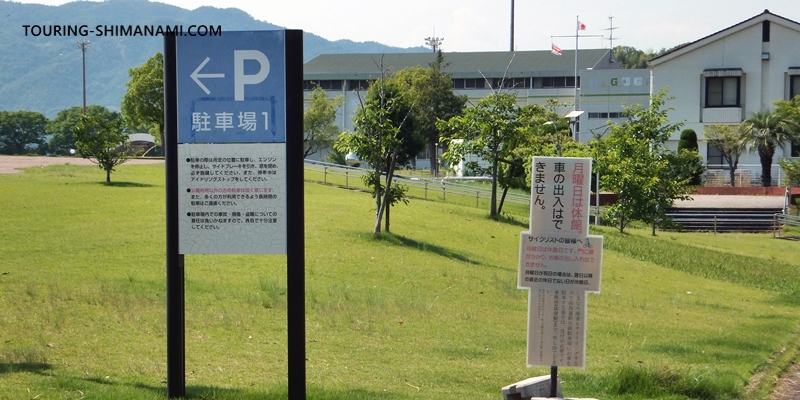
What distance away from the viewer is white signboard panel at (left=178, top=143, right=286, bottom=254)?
6.77m

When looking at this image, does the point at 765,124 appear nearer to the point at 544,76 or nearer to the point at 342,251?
the point at 544,76

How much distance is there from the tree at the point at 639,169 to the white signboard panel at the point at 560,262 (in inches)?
867

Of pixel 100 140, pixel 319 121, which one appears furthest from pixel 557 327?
pixel 319 121

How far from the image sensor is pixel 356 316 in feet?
38.4

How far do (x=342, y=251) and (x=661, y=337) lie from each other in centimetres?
744

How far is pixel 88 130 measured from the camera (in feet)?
91.2

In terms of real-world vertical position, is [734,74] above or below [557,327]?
above

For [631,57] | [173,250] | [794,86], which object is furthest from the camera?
[631,57]

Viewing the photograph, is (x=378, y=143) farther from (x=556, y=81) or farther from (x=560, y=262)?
(x=556, y=81)

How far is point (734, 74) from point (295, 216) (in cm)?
4984

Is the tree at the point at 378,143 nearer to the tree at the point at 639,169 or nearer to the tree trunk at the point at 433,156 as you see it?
the tree at the point at 639,169

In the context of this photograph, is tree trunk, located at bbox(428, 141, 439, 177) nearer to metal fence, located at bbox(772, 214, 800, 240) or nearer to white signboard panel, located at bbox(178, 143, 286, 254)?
metal fence, located at bbox(772, 214, 800, 240)

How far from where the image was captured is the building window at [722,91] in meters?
51.8

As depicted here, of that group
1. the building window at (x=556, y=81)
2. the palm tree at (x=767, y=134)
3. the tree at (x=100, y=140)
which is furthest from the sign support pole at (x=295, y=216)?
the building window at (x=556, y=81)
